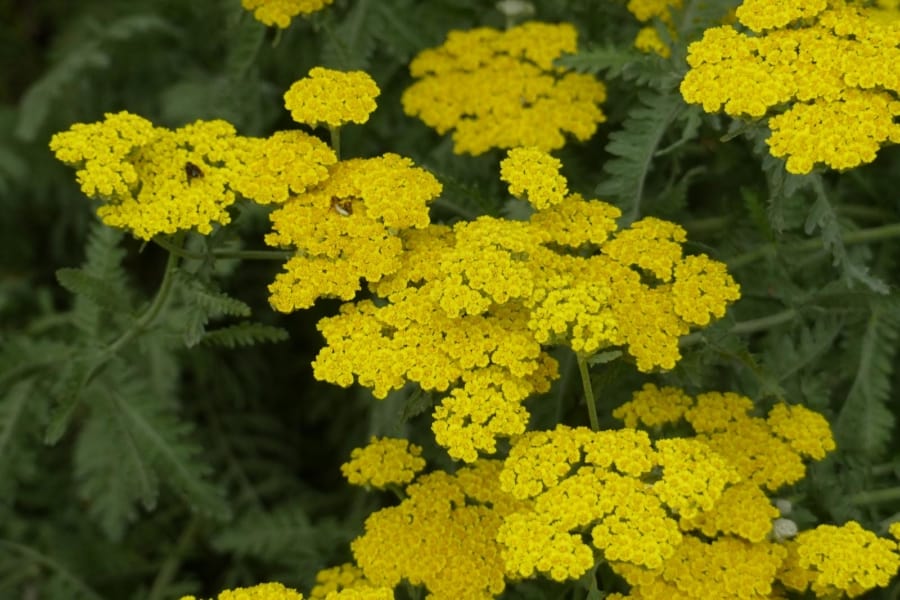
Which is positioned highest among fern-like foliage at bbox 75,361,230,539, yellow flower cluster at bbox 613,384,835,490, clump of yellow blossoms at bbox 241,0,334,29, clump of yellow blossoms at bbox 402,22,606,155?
clump of yellow blossoms at bbox 241,0,334,29

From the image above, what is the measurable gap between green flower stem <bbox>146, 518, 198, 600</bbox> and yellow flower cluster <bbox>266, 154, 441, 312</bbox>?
185cm

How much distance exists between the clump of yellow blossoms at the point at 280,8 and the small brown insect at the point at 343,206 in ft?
2.39

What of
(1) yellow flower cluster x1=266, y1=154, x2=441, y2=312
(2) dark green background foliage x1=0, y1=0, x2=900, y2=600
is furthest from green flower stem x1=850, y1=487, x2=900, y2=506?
(1) yellow flower cluster x1=266, y1=154, x2=441, y2=312

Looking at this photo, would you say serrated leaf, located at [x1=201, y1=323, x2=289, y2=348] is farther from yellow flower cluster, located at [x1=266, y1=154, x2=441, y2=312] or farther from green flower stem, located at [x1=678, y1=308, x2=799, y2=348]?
green flower stem, located at [x1=678, y1=308, x2=799, y2=348]

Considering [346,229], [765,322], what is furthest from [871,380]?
[346,229]

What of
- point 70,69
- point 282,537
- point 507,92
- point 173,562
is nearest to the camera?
point 507,92

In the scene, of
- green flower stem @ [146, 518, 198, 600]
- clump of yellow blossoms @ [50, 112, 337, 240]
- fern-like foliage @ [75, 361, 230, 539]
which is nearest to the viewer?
clump of yellow blossoms @ [50, 112, 337, 240]

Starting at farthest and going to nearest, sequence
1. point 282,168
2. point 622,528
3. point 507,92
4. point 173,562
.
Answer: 1. point 173,562
2. point 507,92
3. point 282,168
4. point 622,528

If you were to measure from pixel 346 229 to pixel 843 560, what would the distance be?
125 centimetres

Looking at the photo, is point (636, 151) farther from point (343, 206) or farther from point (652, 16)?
point (343, 206)

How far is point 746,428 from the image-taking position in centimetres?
274

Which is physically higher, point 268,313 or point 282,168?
point 282,168

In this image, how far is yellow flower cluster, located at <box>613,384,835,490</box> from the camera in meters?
2.69

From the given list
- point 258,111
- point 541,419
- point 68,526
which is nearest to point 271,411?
point 68,526
